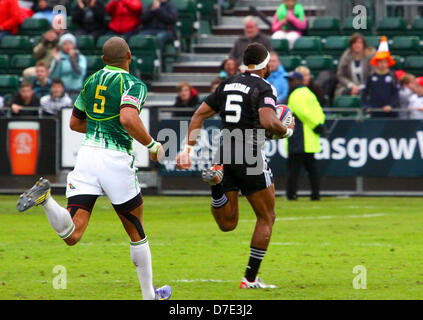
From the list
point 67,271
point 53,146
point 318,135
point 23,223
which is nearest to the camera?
point 67,271

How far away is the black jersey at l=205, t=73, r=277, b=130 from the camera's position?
29.0 feet

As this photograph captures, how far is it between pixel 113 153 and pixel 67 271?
2.58 metres

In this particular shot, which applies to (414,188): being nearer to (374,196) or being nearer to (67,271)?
(374,196)

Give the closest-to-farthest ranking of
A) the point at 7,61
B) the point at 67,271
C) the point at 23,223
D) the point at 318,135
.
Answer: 1. the point at 67,271
2. the point at 23,223
3. the point at 318,135
4. the point at 7,61

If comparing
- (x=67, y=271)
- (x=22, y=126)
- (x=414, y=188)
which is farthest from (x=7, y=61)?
(x=67, y=271)

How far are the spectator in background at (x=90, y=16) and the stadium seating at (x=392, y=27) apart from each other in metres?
6.68

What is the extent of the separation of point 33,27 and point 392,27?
9015mm

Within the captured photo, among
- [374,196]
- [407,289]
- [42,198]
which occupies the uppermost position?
[42,198]

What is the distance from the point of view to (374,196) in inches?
726

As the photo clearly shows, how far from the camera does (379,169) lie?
18125 millimetres

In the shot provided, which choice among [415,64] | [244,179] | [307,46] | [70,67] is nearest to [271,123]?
[244,179]

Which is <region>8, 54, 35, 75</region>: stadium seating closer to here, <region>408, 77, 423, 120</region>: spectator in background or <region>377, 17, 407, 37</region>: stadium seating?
<region>377, 17, 407, 37</region>: stadium seating

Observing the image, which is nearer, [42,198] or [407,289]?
[42,198]

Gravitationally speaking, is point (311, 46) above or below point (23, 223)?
above
